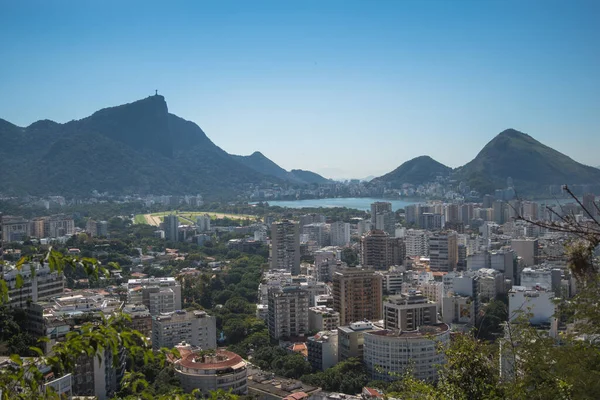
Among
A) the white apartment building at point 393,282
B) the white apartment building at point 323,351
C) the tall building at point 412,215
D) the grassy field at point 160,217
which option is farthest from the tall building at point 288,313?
the grassy field at point 160,217

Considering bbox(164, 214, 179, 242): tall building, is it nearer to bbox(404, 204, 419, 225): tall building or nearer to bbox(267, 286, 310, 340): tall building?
bbox(404, 204, 419, 225): tall building

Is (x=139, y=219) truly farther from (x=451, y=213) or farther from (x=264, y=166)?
(x=264, y=166)

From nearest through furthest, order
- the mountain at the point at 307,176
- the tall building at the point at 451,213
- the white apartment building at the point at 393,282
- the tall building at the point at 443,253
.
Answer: the white apartment building at the point at 393,282
the tall building at the point at 443,253
the tall building at the point at 451,213
the mountain at the point at 307,176

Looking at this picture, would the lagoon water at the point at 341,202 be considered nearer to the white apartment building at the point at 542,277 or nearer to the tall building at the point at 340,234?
the tall building at the point at 340,234

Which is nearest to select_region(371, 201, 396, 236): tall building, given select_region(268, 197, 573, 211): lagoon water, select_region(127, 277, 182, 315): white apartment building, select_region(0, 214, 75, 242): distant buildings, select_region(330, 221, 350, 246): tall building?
select_region(330, 221, 350, 246): tall building

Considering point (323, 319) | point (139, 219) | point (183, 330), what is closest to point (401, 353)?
point (323, 319)

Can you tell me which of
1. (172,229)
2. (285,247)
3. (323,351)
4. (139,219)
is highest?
(139,219)
